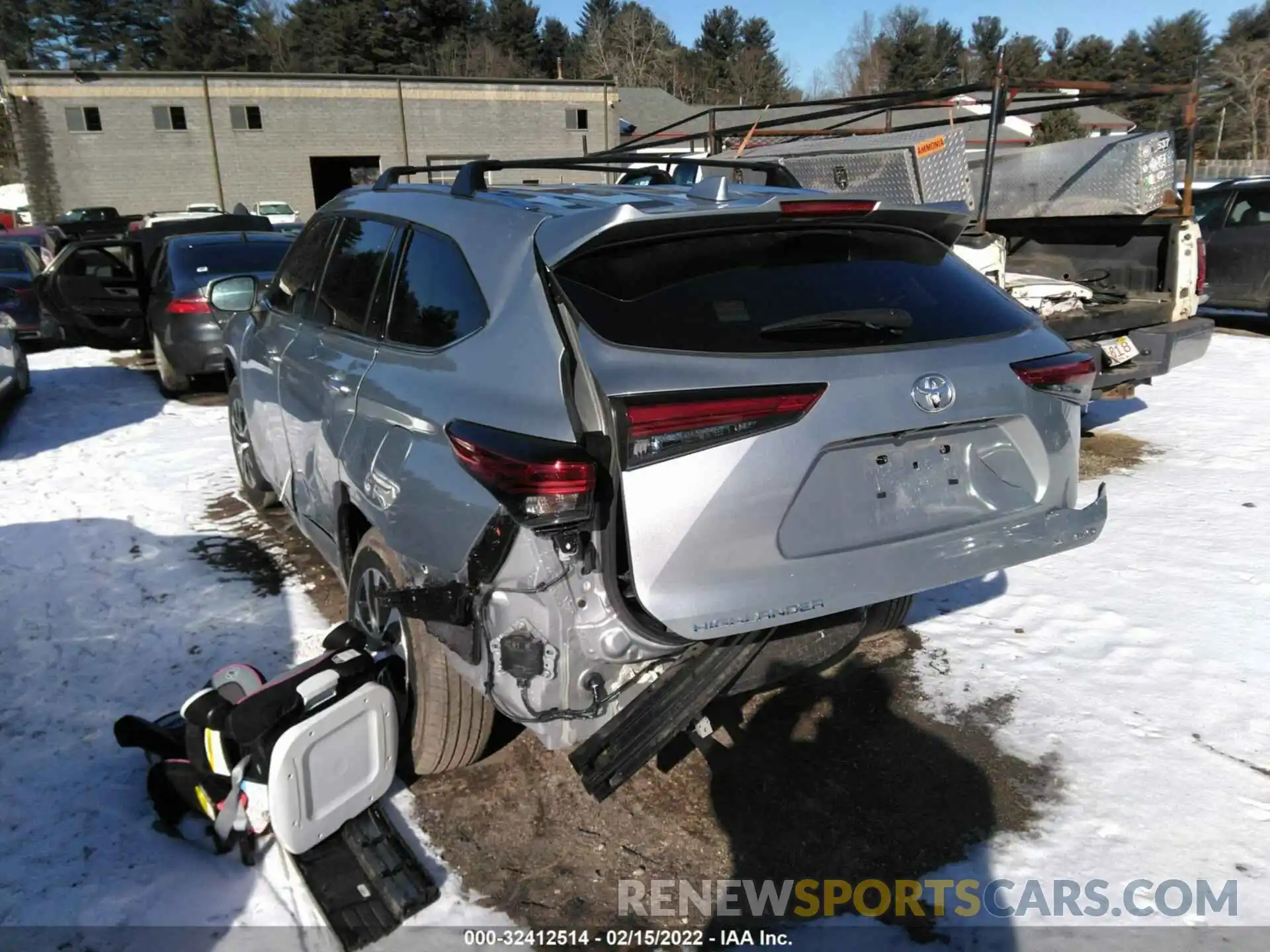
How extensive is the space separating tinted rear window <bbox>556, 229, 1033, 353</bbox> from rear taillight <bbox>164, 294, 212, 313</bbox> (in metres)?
7.27

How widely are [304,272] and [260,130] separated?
43.2 metres

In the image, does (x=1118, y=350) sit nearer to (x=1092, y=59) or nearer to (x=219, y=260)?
(x=219, y=260)

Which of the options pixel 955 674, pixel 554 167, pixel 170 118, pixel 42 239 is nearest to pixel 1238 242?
pixel 955 674

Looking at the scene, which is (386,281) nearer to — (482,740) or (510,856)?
(482,740)

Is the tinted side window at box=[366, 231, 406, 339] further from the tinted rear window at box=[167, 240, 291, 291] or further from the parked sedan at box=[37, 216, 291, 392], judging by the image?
the tinted rear window at box=[167, 240, 291, 291]

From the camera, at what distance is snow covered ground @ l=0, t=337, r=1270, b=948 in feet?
8.79

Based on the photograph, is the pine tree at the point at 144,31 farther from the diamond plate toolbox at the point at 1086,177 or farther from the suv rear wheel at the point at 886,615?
the suv rear wheel at the point at 886,615

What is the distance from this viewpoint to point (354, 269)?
3590mm

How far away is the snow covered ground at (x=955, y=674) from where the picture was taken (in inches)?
105

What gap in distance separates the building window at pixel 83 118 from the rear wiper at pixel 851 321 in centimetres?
4632

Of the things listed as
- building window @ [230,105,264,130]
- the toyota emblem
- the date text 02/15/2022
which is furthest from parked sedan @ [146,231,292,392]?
building window @ [230,105,264,130]

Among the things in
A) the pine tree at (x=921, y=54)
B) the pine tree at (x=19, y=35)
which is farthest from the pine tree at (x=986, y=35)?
the pine tree at (x=19, y=35)

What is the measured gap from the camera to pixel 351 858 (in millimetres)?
Answer: 2721

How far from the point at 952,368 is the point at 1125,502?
150 inches
